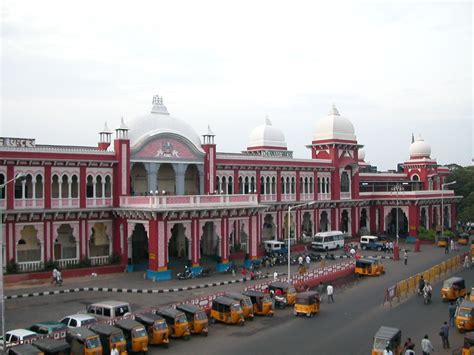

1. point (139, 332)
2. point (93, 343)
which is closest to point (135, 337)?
point (139, 332)

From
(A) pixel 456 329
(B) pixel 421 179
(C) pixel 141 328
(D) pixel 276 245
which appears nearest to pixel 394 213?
(B) pixel 421 179

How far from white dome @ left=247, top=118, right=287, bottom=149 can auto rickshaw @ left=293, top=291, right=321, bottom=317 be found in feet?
127

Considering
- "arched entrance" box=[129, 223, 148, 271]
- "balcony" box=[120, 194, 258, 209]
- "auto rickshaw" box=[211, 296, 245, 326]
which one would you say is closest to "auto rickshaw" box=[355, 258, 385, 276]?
"balcony" box=[120, 194, 258, 209]

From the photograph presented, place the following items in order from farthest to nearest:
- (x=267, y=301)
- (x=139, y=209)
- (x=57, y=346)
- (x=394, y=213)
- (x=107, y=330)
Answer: (x=394, y=213)
(x=139, y=209)
(x=267, y=301)
(x=107, y=330)
(x=57, y=346)

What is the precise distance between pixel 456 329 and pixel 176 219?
20.1 metres

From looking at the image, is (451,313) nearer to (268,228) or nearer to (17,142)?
(17,142)

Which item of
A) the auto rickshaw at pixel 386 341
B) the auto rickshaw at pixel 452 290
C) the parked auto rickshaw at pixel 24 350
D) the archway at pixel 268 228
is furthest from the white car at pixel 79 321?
the archway at pixel 268 228

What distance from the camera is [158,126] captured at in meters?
44.6

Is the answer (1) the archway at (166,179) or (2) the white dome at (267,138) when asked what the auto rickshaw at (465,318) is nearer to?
(1) the archway at (166,179)

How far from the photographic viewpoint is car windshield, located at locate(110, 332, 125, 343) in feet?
69.7

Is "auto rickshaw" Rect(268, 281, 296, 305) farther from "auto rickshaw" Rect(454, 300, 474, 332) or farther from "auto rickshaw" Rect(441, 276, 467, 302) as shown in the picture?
"auto rickshaw" Rect(454, 300, 474, 332)

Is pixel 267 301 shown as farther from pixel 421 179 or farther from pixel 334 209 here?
pixel 421 179

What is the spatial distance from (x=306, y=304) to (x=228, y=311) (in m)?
4.31

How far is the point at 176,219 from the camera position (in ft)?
129
